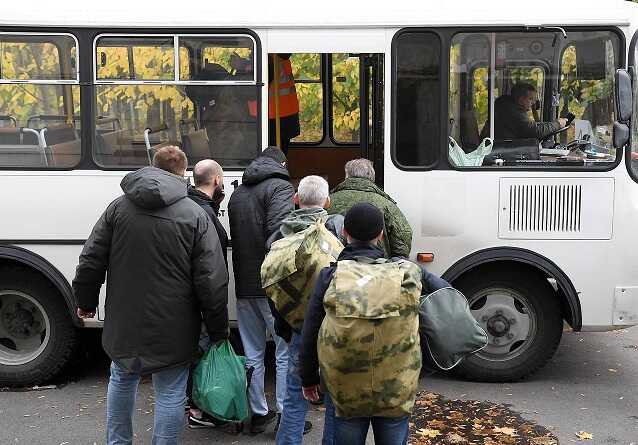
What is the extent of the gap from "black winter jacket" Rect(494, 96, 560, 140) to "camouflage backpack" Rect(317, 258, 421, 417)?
291cm

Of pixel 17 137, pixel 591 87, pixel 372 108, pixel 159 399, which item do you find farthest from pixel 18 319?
pixel 591 87

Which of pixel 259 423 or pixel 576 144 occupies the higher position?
pixel 576 144

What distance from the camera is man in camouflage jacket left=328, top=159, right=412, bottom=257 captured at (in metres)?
5.94

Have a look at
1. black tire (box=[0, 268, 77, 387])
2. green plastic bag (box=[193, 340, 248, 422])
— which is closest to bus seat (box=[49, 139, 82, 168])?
black tire (box=[0, 268, 77, 387])

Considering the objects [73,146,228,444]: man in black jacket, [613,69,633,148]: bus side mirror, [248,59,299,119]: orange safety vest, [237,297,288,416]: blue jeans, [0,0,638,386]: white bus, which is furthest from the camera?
[248,59,299,119]: orange safety vest

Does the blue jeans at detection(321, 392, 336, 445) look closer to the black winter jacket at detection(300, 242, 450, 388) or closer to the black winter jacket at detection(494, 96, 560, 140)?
the black winter jacket at detection(300, 242, 450, 388)

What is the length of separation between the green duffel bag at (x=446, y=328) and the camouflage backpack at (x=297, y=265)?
0.66 metres

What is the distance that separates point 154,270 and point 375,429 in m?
1.39

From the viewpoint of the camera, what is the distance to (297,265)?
463cm

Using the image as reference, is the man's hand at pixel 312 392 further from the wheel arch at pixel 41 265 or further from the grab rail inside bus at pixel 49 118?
the grab rail inside bus at pixel 49 118

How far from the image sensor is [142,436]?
6043mm

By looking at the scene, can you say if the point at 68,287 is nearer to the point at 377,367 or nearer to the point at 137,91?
the point at 137,91

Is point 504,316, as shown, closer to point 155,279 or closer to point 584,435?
point 584,435

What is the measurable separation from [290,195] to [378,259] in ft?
6.27
